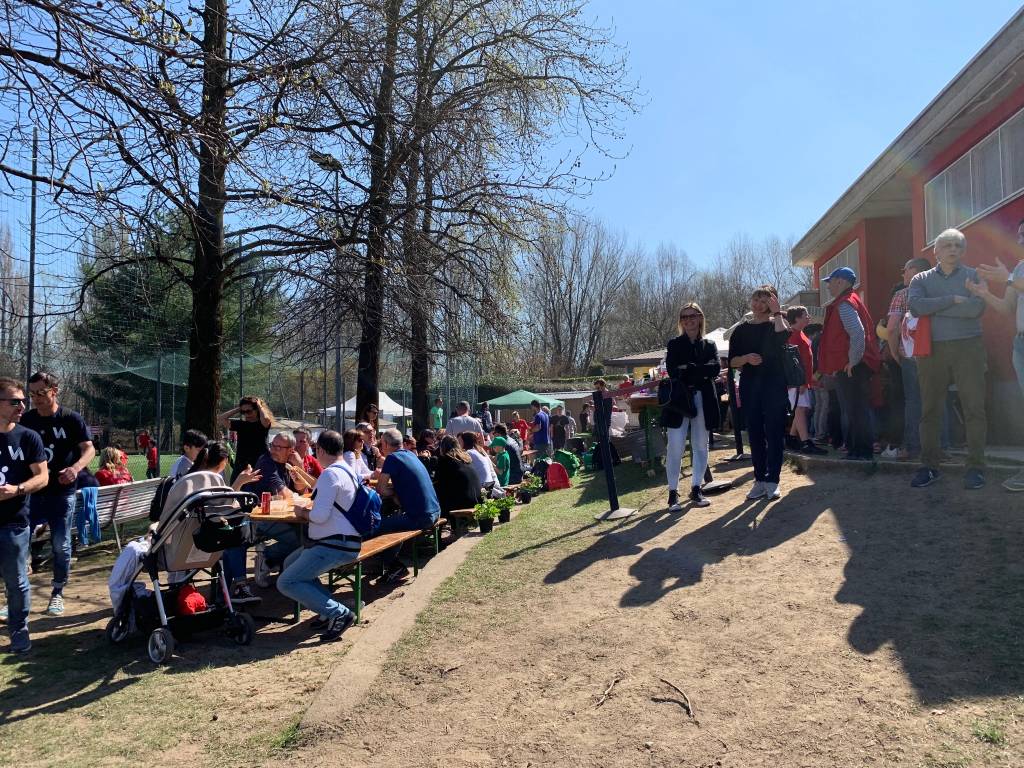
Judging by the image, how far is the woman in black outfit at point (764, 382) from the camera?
20.7 feet

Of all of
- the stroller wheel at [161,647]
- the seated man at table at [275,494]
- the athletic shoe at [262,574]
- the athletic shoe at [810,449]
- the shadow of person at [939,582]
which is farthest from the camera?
the athletic shoe at [810,449]

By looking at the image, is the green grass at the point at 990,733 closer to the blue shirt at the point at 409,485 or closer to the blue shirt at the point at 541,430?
the blue shirt at the point at 409,485

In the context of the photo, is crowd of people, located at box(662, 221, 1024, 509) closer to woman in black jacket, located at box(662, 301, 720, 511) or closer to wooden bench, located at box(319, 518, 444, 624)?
woman in black jacket, located at box(662, 301, 720, 511)

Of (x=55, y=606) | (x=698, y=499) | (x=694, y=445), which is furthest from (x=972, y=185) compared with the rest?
(x=55, y=606)

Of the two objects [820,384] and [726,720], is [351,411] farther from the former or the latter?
[726,720]

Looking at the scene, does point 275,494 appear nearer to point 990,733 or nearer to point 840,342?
point 840,342

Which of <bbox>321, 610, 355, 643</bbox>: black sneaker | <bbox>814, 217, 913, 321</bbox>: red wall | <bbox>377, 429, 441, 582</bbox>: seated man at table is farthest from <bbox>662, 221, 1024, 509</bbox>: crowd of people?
<bbox>814, 217, 913, 321</bbox>: red wall

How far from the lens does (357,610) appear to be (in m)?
5.76

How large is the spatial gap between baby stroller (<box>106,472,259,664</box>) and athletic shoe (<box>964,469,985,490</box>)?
5.23 metres

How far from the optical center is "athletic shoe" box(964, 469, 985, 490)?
564cm

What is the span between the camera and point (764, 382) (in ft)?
20.9

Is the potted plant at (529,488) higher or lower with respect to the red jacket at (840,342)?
lower

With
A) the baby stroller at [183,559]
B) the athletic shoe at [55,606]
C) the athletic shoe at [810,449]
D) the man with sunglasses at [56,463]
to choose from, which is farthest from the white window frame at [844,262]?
the athletic shoe at [55,606]

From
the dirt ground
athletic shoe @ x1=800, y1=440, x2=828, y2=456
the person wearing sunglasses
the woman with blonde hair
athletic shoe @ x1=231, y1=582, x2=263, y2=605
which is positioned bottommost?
athletic shoe @ x1=231, y1=582, x2=263, y2=605
